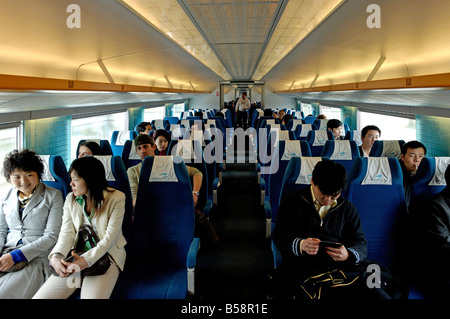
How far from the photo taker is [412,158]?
366 centimetres

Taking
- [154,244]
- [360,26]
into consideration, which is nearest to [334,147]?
[360,26]

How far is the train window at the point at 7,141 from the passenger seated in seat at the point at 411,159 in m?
5.04

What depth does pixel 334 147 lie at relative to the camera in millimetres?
4438

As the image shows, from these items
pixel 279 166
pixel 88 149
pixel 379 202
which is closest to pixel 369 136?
pixel 279 166

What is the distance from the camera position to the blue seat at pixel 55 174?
3.12m

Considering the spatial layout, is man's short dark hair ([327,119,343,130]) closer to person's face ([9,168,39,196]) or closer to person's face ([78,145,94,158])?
person's face ([78,145,94,158])

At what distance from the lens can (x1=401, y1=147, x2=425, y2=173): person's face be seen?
3.62 metres

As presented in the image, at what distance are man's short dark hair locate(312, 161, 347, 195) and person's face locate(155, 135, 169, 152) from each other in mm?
2806

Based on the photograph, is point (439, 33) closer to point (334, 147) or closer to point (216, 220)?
point (334, 147)

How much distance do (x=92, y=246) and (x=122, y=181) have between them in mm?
626

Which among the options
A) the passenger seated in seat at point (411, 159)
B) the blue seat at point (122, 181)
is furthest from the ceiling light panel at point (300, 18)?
the blue seat at point (122, 181)

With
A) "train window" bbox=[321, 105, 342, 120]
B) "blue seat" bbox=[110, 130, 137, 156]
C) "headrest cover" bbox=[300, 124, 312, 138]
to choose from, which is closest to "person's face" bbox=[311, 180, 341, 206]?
"blue seat" bbox=[110, 130, 137, 156]

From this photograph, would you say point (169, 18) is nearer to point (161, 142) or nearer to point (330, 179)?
point (161, 142)

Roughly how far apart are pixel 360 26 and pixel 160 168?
7.92ft
